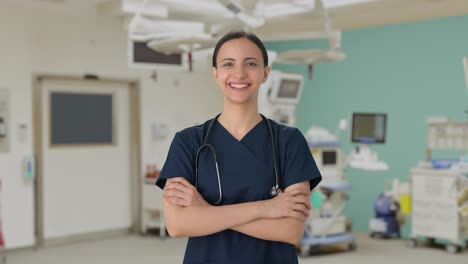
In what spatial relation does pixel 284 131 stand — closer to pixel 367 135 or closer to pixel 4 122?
pixel 367 135

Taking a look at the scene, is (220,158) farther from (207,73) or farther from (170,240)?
(207,73)

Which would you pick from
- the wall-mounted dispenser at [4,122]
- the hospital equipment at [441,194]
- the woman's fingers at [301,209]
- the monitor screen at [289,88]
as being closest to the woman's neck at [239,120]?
the woman's fingers at [301,209]

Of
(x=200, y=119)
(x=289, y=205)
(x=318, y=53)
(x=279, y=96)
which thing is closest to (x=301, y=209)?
(x=289, y=205)

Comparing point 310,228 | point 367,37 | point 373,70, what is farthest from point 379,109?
point 310,228

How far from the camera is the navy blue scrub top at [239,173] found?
1.43 meters

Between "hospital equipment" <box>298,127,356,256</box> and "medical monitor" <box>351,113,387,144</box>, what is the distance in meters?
0.26

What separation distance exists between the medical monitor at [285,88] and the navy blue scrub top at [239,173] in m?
4.08

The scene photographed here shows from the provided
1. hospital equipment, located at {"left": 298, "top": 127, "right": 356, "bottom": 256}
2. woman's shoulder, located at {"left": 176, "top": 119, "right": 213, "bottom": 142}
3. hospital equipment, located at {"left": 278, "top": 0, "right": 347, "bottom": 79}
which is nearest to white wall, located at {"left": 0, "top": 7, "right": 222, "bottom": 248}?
hospital equipment, located at {"left": 298, "top": 127, "right": 356, "bottom": 256}

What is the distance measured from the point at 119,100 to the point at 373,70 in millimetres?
3132

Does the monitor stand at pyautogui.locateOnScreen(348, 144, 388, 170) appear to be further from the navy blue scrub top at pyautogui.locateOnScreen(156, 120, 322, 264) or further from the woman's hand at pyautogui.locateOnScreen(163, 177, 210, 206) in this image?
the woman's hand at pyautogui.locateOnScreen(163, 177, 210, 206)

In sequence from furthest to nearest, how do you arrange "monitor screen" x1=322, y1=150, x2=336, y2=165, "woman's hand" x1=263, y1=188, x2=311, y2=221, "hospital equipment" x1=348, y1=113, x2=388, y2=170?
"monitor screen" x1=322, y1=150, x2=336, y2=165 → "hospital equipment" x1=348, y1=113, x2=388, y2=170 → "woman's hand" x1=263, y1=188, x2=311, y2=221

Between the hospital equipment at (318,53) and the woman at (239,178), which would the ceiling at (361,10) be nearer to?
the hospital equipment at (318,53)

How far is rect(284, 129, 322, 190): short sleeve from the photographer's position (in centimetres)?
145

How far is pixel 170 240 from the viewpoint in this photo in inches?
256
